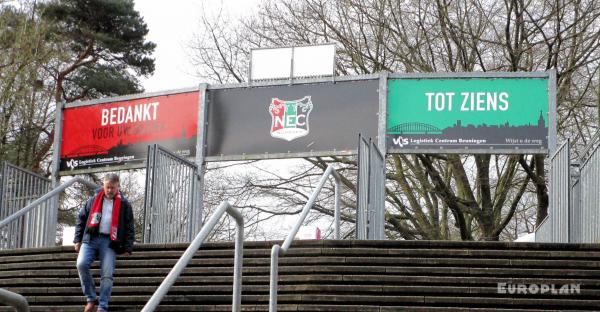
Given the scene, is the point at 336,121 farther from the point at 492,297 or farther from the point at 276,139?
the point at 492,297

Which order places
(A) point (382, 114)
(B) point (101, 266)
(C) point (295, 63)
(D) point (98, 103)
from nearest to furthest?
(B) point (101, 266)
(A) point (382, 114)
(C) point (295, 63)
(D) point (98, 103)

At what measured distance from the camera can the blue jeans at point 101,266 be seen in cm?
1041

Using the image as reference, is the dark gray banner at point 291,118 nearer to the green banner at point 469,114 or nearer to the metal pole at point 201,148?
the metal pole at point 201,148

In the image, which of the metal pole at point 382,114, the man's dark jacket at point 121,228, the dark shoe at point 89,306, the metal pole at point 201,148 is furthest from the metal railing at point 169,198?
the dark shoe at point 89,306

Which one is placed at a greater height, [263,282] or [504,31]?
[504,31]

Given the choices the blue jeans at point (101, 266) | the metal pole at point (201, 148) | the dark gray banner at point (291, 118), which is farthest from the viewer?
the metal pole at point (201, 148)

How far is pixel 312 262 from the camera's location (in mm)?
11141

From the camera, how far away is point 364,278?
10.8 m

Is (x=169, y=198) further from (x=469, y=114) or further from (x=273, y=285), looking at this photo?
(x=273, y=285)

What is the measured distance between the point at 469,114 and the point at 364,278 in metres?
4.92

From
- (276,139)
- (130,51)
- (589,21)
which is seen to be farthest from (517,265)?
(130,51)

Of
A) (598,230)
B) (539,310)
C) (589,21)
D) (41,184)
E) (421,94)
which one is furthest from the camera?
(589,21)

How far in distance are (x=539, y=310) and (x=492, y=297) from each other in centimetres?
49

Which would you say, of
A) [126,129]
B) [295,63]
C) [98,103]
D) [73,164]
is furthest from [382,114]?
[73,164]
